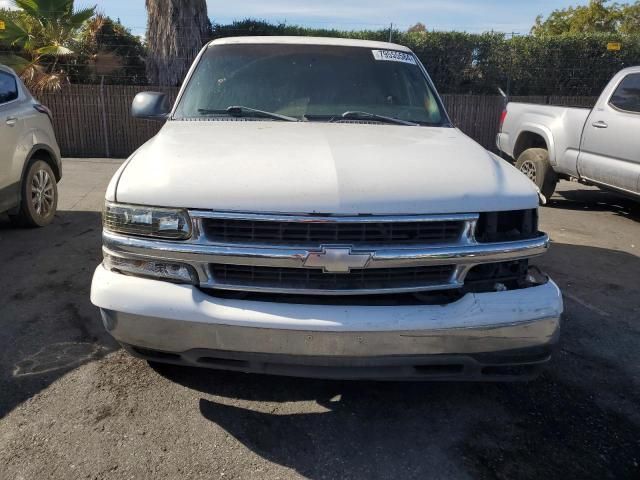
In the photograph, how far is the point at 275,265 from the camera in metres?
2.56

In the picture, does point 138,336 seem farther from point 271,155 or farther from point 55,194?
point 55,194

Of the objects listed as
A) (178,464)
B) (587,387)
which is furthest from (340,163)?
(587,387)

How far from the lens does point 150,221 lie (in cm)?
263

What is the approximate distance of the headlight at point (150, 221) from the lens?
260 cm

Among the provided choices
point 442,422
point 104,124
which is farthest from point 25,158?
point 104,124

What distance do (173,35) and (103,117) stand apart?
2.54m

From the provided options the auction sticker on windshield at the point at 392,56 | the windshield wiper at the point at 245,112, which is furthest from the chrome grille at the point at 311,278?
the auction sticker on windshield at the point at 392,56

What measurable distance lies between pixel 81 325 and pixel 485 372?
275 centimetres

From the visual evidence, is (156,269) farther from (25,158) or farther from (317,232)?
(25,158)

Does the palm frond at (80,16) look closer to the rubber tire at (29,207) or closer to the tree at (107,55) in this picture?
the tree at (107,55)

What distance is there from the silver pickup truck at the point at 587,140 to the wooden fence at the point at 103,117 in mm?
4659

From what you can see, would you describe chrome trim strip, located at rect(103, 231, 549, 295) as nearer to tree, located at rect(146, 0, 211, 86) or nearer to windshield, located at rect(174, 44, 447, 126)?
windshield, located at rect(174, 44, 447, 126)

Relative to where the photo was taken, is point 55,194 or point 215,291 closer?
point 215,291

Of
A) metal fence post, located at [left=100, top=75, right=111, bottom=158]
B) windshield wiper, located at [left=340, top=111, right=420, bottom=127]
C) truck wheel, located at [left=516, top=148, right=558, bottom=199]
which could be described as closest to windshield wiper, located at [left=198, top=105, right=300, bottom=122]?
windshield wiper, located at [left=340, top=111, right=420, bottom=127]
